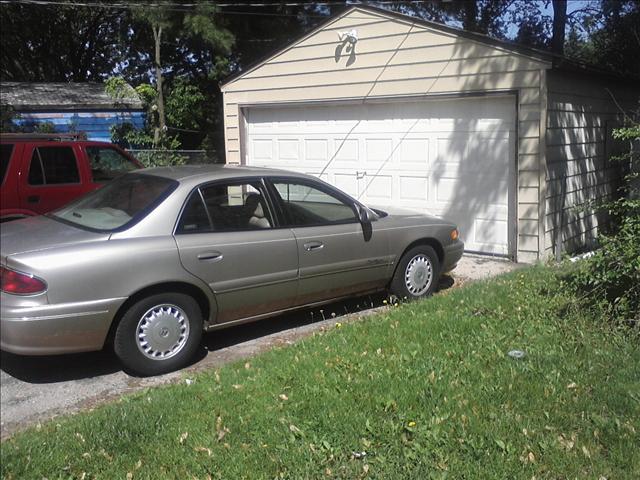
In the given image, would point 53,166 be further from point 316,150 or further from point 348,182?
point 348,182

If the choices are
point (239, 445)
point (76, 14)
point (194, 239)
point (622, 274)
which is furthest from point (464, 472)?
point (76, 14)

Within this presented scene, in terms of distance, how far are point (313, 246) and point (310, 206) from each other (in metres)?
A: 0.50

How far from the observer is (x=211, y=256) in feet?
17.4

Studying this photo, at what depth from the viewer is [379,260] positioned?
6.49 metres

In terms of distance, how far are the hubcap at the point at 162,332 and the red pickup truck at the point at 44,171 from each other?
3809 mm

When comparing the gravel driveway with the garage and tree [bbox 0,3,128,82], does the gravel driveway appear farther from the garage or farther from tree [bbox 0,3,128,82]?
tree [bbox 0,3,128,82]

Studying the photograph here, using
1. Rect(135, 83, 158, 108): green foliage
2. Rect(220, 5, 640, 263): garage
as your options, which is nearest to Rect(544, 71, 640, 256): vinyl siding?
Rect(220, 5, 640, 263): garage

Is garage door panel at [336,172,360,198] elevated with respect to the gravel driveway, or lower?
elevated

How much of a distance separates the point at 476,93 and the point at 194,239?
5176 mm

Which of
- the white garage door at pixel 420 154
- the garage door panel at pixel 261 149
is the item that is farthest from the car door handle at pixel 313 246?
the garage door panel at pixel 261 149

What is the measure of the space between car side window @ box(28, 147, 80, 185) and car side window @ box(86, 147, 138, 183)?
28 cm

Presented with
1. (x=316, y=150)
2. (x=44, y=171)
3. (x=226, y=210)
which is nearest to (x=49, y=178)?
(x=44, y=171)

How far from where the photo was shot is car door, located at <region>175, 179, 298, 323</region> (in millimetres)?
5309

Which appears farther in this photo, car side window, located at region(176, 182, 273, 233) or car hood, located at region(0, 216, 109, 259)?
car side window, located at region(176, 182, 273, 233)
